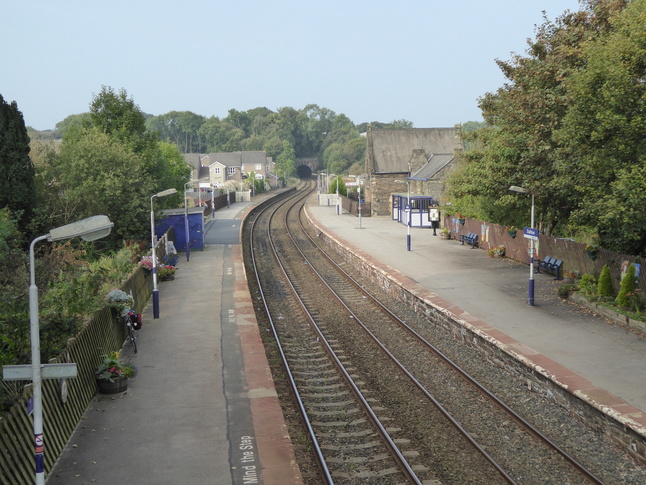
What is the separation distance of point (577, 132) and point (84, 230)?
13590 mm

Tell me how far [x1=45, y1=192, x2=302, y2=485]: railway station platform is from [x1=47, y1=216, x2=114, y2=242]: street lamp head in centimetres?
382

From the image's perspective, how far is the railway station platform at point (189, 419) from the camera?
29.8ft

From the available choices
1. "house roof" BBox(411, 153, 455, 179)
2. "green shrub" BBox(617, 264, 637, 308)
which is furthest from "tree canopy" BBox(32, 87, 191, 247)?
"house roof" BBox(411, 153, 455, 179)

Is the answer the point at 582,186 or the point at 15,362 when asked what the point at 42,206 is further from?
the point at 582,186

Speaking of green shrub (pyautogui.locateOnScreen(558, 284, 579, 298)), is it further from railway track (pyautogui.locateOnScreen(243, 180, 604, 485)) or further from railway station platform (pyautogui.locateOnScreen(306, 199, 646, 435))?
railway track (pyautogui.locateOnScreen(243, 180, 604, 485))

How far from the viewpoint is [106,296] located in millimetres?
15609

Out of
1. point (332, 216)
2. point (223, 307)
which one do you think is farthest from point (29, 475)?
point (332, 216)

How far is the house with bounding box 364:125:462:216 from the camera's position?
174 feet

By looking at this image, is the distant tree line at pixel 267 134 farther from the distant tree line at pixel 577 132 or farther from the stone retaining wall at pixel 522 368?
Answer: the stone retaining wall at pixel 522 368

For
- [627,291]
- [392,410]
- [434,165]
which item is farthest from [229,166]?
[392,410]

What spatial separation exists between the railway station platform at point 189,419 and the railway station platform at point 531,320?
5.50 meters

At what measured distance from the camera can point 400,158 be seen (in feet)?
184

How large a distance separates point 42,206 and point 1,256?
28.8ft

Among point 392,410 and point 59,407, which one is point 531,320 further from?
point 59,407
